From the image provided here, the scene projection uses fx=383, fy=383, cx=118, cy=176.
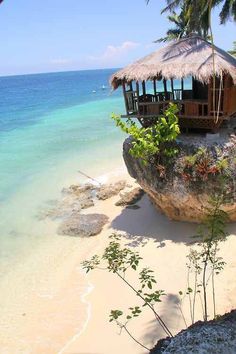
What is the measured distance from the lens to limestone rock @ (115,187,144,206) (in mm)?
12984

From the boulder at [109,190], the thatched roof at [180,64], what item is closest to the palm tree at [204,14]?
the thatched roof at [180,64]

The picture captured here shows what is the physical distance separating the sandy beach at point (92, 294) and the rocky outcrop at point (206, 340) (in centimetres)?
289

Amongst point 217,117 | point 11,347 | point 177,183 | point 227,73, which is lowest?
point 11,347

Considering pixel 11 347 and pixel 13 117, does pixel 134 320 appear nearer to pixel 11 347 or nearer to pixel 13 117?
pixel 11 347

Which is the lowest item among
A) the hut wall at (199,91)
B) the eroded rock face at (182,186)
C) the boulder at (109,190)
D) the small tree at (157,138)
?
the boulder at (109,190)

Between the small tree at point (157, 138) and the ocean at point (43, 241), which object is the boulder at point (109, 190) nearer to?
the ocean at point (43, 241)

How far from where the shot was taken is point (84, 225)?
39.2 ft

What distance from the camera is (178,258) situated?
30.8ft

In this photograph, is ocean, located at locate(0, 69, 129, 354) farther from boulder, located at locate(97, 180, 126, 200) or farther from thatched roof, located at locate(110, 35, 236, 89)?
thatched roof, located at locate(110, 35, 236, 89)

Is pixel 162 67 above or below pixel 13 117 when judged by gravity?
above

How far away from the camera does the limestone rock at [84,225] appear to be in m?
11.6

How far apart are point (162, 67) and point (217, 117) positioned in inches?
77.7

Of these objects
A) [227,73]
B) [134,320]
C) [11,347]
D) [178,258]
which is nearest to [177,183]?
[178,258]

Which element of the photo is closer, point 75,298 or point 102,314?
point 102,314
